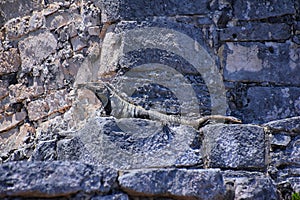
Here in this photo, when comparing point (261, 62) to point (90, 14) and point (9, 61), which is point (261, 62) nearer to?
point (90, 14)

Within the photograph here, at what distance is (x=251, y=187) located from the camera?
313 cm

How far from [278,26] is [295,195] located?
6.72 feet

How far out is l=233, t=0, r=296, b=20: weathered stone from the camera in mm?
4953

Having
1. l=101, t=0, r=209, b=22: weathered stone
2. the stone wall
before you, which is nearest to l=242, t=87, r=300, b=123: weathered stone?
the stone wall

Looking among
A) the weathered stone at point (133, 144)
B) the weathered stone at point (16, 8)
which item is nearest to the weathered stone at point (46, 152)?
the weathered stone at point (133, 144)

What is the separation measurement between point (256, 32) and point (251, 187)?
2.10 m

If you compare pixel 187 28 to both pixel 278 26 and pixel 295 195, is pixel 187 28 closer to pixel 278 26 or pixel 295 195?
pixel 278 26

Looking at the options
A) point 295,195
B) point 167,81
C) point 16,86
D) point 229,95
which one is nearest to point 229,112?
point 229,95

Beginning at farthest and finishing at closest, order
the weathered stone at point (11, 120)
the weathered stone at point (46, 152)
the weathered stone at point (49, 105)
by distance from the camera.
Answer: the weathered stone at point (11, 120) < the weathered stone at point (49, 105) < the weathered stone at point (46, 152)

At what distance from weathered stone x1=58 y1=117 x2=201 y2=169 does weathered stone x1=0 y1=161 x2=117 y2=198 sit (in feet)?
1.90

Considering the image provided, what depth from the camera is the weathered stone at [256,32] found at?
4.93m

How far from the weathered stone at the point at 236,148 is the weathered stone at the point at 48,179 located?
0.79 metres

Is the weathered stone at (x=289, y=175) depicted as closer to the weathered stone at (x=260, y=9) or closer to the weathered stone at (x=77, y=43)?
the weathered stone at (x=260, y=9)

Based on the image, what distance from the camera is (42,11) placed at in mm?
5523
